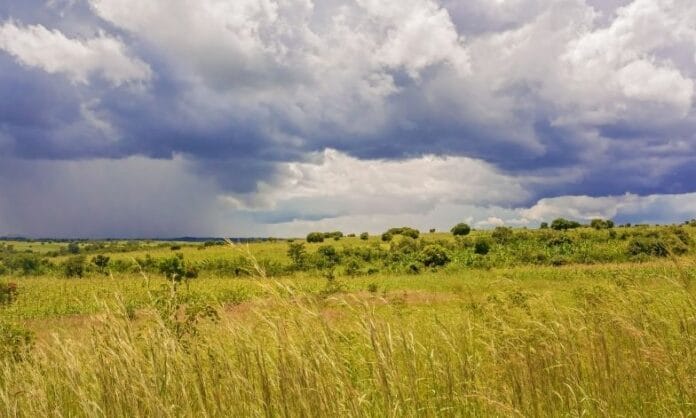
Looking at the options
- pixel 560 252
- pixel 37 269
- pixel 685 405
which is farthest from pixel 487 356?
pixel 37 269

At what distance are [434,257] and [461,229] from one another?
19811mm

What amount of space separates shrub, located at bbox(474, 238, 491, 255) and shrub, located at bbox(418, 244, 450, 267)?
521cm

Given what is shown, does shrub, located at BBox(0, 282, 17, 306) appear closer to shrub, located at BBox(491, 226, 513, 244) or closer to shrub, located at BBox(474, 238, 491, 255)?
shrub, located at BBox(474, 238, 491, 255)

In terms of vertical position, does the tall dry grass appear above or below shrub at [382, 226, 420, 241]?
below

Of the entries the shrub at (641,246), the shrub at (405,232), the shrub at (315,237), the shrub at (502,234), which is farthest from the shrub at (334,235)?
the shrub at (641,246)

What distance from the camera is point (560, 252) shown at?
160 ft

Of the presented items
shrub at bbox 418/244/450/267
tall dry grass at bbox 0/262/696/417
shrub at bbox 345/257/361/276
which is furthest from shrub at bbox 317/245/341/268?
tall dry grass at bbox 0/262/696/417

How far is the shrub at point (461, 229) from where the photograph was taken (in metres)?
64.9

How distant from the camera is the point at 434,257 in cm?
4659

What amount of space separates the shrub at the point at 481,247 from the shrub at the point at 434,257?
5.21 meters

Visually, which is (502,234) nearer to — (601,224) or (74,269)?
(601,224)

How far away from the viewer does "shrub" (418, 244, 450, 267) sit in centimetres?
4620

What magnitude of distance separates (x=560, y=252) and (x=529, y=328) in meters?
47.6

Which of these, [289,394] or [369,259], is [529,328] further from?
[369,259]
